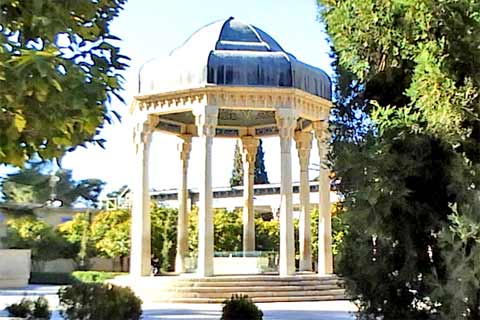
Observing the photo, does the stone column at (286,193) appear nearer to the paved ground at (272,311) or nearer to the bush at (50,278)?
the paved ground at (272,311)

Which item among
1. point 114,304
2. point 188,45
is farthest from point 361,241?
point 188,45

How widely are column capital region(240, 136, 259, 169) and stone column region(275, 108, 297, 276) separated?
4.80 meters

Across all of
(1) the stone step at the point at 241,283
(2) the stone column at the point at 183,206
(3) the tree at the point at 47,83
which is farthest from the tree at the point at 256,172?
(3) the tree at the point at 47,83

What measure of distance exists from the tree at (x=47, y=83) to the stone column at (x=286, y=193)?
15207 millimetres

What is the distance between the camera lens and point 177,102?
20500 mm

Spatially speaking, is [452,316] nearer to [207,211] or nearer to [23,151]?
[23,151]

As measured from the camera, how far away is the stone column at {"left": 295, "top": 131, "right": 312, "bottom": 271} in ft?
75.2

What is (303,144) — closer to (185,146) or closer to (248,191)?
(248,191)

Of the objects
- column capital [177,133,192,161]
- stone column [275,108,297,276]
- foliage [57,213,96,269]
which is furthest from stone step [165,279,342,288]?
foliage [57,213,96,269]

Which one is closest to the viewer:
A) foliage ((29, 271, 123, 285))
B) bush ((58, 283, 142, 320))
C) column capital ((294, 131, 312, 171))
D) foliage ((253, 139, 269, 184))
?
bush ((58, 283, 142, 320))

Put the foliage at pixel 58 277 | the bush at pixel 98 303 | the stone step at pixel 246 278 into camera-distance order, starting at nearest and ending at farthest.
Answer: the bush at pixel 98 303, the stone step at pixel 246 278, the foliage at pixel 58 277

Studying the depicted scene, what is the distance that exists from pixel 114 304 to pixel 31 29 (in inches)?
285

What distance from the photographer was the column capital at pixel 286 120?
66.6 ft

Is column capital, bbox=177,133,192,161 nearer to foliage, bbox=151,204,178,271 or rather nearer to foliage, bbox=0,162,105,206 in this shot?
foliage, bbox=0,162,105,206
